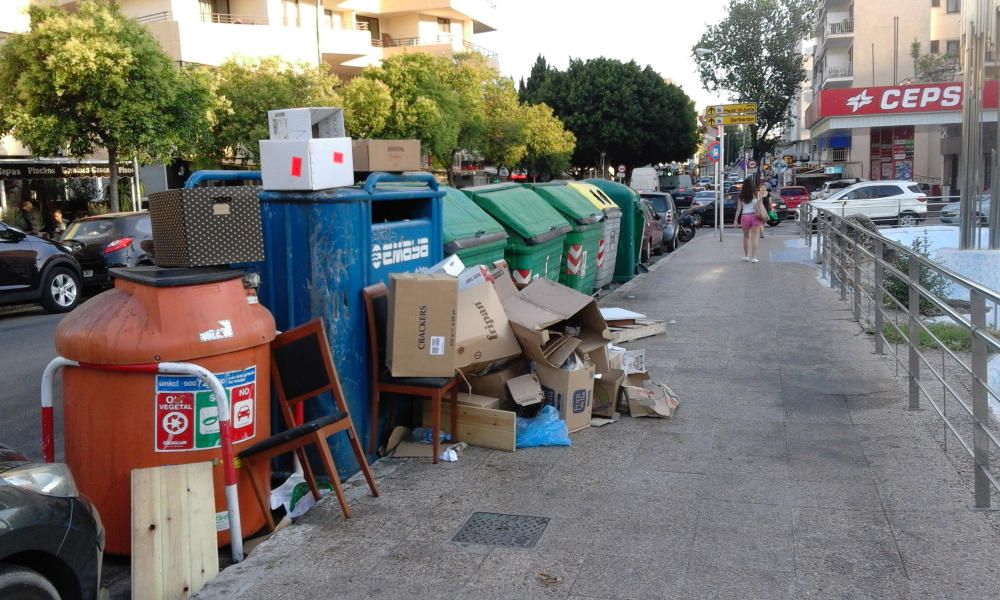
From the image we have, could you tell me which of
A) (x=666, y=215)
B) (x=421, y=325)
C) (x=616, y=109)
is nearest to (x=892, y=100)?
(x=666, y=215)

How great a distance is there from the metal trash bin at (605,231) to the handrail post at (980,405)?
8.86 m

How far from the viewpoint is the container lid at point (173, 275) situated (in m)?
4.23

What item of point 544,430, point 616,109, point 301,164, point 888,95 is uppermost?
point 616,109

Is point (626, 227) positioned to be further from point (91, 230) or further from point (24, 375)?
point (91, 230)

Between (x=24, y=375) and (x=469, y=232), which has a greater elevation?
(x=469, y=232)

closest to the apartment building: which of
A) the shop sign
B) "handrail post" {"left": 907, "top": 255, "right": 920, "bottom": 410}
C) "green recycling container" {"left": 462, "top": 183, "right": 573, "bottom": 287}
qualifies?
the shop sign

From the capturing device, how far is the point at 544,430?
19.3 feet

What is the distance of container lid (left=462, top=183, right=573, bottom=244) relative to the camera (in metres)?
9.80

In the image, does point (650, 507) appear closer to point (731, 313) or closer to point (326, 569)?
point (326, 569)

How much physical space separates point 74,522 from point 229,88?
2621 cm

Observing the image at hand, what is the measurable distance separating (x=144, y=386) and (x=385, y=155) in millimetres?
2510

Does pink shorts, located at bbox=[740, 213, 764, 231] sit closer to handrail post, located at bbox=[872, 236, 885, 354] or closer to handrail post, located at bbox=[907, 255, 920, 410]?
handrail post, located at bbox=[872, 236, 885, 354]

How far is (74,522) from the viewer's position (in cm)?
338

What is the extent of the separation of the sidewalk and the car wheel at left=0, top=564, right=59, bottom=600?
835mm
